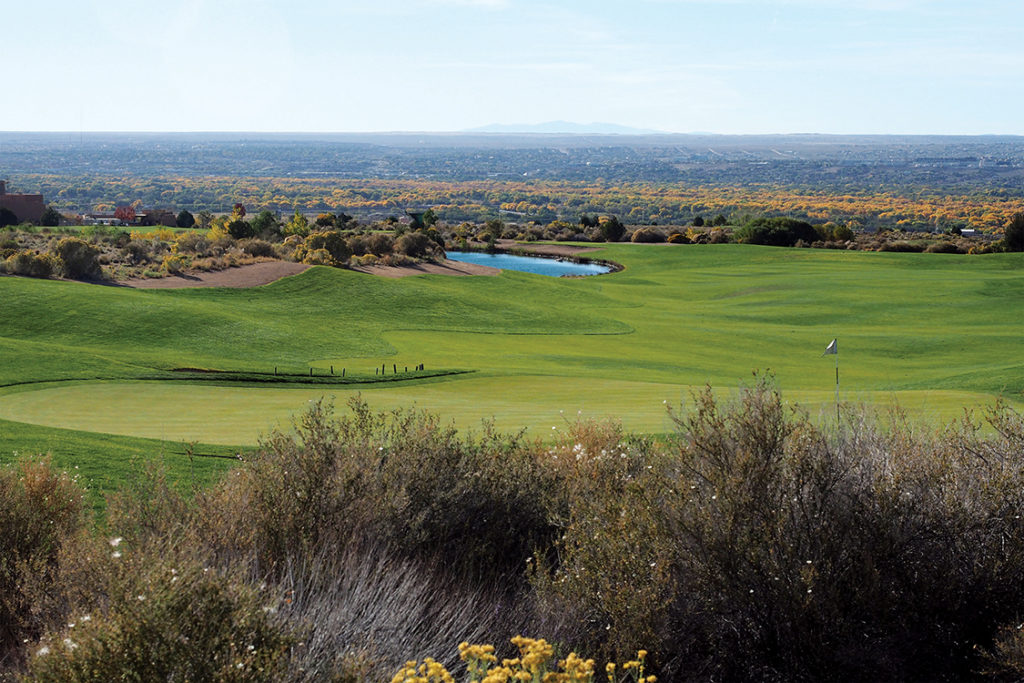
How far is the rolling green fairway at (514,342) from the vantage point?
19.6m

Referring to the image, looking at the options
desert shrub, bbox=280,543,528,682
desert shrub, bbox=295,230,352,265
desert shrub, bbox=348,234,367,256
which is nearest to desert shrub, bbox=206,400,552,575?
desert shrub, bbox=280,543,528,682

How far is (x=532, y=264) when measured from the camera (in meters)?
72.1

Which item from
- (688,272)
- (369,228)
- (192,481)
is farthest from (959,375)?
(369,228)

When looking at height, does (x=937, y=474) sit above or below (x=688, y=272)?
above

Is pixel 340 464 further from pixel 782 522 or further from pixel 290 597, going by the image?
pixel 782 522

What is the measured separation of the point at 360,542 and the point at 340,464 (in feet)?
3.16

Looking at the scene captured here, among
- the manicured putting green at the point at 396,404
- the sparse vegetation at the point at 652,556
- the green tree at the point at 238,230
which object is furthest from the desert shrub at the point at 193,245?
the sparse vegetation at the point at 652,556

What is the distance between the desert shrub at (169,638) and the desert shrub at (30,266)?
37897 millimetres

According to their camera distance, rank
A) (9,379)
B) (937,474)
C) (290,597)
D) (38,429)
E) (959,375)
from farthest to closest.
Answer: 1. (959,375)
2. (9,379)
3. (38,429)
4. (937,474)
5. (290,597)

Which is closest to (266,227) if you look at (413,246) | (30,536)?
(413,246)

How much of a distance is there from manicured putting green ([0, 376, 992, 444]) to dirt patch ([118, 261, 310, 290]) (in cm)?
2090

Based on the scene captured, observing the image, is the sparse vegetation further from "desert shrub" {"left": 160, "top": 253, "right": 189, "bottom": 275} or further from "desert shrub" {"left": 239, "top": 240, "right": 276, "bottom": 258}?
"desert shrub" {"left": 239, "top": 240, "right": 276, "bottom": 258}

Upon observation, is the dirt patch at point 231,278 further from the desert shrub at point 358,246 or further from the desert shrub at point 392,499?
A: the desert shrub at point 392,499

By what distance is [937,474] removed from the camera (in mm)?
9242
